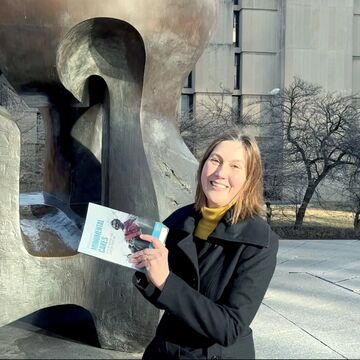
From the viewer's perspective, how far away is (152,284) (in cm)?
167

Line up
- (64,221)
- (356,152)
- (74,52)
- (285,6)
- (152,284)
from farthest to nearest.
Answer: (285,6), (356,152), (64,221), (74,52), (152,284)

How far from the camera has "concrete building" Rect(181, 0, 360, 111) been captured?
114ft

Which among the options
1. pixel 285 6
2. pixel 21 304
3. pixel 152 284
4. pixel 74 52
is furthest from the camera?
pixel 285 6

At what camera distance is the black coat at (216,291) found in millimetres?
1636

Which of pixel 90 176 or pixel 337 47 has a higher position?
pixel 337 47

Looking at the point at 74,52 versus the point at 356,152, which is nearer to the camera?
the point at 74,52

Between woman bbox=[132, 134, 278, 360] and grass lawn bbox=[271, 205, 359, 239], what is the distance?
13.7 m

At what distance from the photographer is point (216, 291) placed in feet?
5.63

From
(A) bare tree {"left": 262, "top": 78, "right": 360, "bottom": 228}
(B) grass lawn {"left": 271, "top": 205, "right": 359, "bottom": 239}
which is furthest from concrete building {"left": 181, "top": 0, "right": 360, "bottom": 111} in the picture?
(A) bare tree {"left": 262, "top": 78, "right": 360, "bottom": 228}

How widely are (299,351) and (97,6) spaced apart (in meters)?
2.79

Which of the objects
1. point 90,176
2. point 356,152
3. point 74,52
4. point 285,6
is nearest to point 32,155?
point 356,152

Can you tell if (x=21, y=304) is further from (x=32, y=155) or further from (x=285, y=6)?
(x=285, y=6)

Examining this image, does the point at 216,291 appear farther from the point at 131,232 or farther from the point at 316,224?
the point at 316,224

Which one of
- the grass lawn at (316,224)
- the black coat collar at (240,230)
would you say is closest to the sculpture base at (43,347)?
the black coat collar at (240,230)
